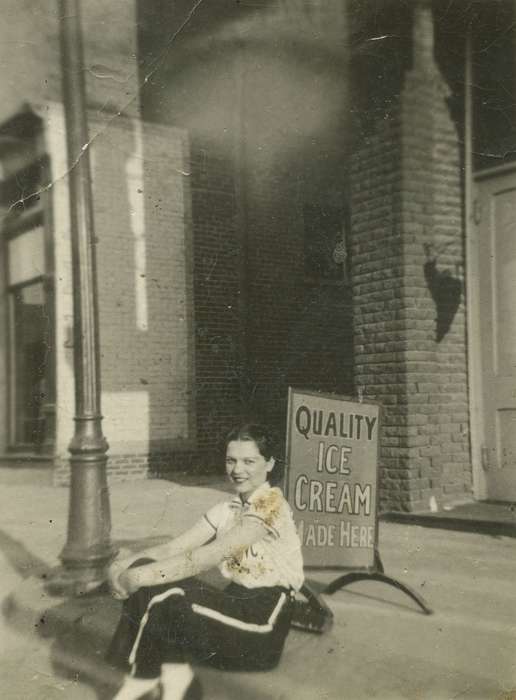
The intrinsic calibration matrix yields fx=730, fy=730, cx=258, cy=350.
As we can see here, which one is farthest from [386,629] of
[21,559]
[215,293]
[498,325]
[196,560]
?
[215,293]

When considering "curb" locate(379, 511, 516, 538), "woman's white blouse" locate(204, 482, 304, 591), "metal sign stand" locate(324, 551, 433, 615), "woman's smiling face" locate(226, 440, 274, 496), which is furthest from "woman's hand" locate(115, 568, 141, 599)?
"curb" locate(379, 511, 516, 538)

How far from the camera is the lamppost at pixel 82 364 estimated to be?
4969 millimetres

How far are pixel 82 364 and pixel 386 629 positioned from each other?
2.58m

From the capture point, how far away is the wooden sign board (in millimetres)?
4039

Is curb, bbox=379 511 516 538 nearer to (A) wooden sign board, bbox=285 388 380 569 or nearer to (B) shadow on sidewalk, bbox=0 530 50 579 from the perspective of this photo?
(A) wooden sign board, bbox=285 388 380 569

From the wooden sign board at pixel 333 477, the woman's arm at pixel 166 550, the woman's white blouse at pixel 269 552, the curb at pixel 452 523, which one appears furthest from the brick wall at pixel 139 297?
the woman's white blouse at pixel 269 552

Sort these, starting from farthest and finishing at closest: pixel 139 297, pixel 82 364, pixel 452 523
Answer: pixel 139 297 < pixel 452 523 < pixel 82 364

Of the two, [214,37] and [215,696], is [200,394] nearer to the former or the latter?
[214,37]

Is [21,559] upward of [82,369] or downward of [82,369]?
downward

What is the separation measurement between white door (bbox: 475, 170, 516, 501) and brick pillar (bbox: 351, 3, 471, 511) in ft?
0.64

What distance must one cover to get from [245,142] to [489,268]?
5.71 meters

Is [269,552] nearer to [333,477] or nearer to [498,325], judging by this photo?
[333,477]

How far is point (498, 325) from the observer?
6.20 metres

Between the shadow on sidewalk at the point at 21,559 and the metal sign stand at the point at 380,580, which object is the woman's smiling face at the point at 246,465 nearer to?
the metal sign stand at the point at 380,580
